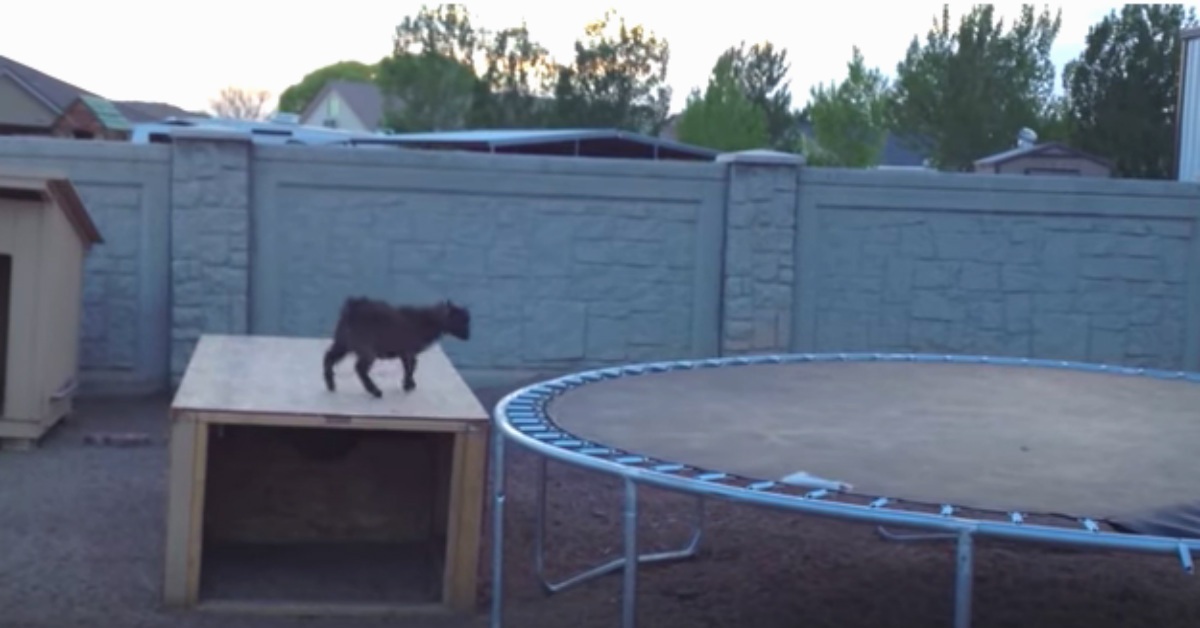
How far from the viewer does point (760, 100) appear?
4150 centimetres

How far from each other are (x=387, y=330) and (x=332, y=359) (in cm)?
26

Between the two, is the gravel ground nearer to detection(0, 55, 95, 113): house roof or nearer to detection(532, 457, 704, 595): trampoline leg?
detection(532, 457, 704, 595): trampoline leg

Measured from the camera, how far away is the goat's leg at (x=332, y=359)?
6.06 m

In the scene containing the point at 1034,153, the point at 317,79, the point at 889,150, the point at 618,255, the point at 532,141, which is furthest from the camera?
the point at 317,79

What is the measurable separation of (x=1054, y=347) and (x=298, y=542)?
6344 millimetres

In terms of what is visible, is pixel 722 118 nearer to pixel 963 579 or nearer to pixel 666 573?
pixel 666 573

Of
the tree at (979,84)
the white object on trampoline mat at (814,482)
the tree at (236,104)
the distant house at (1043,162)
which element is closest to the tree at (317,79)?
the tree at (236,104)

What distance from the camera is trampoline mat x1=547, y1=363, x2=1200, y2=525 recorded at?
15.8ft

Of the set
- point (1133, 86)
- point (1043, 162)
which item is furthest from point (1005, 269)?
point (1133, 86)

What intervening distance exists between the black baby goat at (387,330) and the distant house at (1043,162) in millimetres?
19371

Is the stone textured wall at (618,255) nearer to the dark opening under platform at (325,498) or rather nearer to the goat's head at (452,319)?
the dark opening under platform at (325,498)

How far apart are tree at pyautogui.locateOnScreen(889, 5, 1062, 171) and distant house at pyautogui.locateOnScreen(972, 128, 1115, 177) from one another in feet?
25.1

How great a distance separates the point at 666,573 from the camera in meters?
6.80

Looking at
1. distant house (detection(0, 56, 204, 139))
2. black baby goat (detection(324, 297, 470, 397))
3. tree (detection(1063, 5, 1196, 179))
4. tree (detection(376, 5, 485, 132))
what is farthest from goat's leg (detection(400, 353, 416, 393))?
tree (detection(376, 5, 485, 132))
